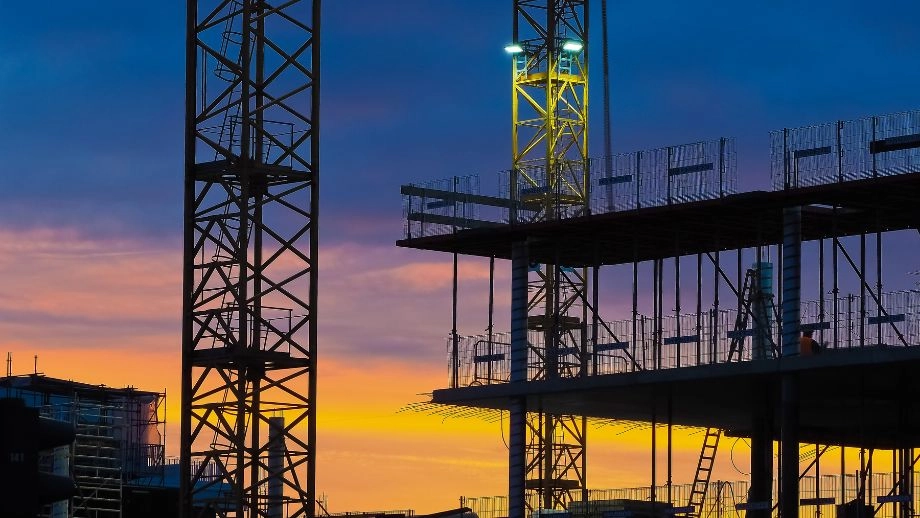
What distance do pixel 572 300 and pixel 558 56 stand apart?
12534 millimetres

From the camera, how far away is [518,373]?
65.4 meters

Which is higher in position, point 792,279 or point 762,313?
point 792,279

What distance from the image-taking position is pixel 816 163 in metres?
56.4

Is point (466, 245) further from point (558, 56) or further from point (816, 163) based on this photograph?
point (558, 56)

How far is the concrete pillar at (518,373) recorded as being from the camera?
65.1 m

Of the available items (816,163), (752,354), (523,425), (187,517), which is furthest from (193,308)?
(816,163)

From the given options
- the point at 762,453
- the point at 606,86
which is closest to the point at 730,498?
the point at 762,453

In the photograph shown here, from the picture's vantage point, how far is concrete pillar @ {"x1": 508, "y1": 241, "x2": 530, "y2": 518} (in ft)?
214

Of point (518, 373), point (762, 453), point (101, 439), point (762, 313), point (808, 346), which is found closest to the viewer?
point (808, 346)

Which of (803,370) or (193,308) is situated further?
(193,308)

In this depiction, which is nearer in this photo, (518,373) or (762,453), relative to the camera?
(518,373)

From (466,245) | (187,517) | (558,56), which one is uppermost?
(558,56)

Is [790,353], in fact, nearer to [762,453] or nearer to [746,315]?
[746,315]

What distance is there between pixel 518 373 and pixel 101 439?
31.6 metres
